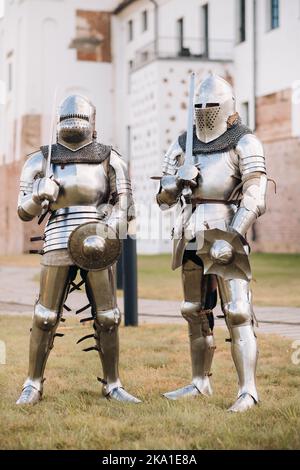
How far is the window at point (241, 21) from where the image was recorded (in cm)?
2900

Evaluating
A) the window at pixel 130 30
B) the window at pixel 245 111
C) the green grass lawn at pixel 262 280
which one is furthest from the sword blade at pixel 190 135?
the window at pixel 130 30

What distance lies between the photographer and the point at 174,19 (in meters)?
32.8

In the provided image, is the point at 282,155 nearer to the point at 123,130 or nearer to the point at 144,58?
the point at 144,58

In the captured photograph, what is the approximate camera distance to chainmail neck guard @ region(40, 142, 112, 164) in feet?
19.8

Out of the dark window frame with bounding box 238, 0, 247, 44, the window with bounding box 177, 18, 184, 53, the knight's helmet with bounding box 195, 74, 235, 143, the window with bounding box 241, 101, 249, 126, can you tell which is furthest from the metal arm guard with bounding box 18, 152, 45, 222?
the window with bounding box 177, 18, 184, 53

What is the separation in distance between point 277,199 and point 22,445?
75.9 feet

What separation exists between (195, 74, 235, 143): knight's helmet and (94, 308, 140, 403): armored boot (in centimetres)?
132

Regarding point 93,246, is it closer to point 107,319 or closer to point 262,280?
point 107,319

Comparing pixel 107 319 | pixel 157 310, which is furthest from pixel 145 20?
pixel 107 319

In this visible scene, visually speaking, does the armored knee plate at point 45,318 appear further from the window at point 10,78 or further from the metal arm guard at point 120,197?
the window at point 10,78

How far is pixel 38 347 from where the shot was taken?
238 inches

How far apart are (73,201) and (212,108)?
108cm

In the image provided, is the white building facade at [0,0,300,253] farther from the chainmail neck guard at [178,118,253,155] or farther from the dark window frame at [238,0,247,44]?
the chainmail neck guard at [178,118,253,155]

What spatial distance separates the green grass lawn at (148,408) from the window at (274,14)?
20.0m
